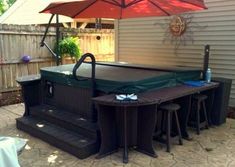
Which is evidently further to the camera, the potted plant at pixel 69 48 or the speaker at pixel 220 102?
the potted plant at pixel 69 48

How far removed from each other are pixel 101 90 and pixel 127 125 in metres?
0.65

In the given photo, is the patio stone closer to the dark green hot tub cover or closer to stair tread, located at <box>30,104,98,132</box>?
stair tread, located at <box>30,104,98,132</box>

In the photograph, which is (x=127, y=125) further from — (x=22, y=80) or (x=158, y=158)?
(x=22, y=80)

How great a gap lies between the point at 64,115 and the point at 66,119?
0.70ft

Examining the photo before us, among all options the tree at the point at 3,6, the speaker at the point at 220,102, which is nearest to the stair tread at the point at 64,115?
the speaker at the point at 220,102

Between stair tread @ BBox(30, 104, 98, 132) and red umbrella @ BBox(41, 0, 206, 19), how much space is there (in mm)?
1704

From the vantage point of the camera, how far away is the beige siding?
5.84 meters

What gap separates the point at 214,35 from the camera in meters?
6.04

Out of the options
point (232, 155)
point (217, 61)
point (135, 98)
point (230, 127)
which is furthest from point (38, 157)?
point (217, 61)

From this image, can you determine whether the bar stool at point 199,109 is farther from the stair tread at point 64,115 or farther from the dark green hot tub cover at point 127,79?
the stair tread at point 64,115

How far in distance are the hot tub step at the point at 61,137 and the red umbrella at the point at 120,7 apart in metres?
1.95

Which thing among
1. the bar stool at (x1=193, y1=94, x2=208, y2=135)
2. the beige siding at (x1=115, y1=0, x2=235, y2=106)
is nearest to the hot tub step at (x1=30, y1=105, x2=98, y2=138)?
the bar stool at (x1=193, y1=94, x2=208, y2=135)

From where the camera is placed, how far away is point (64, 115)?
15.0 feet

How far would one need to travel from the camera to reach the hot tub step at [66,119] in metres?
3.98
